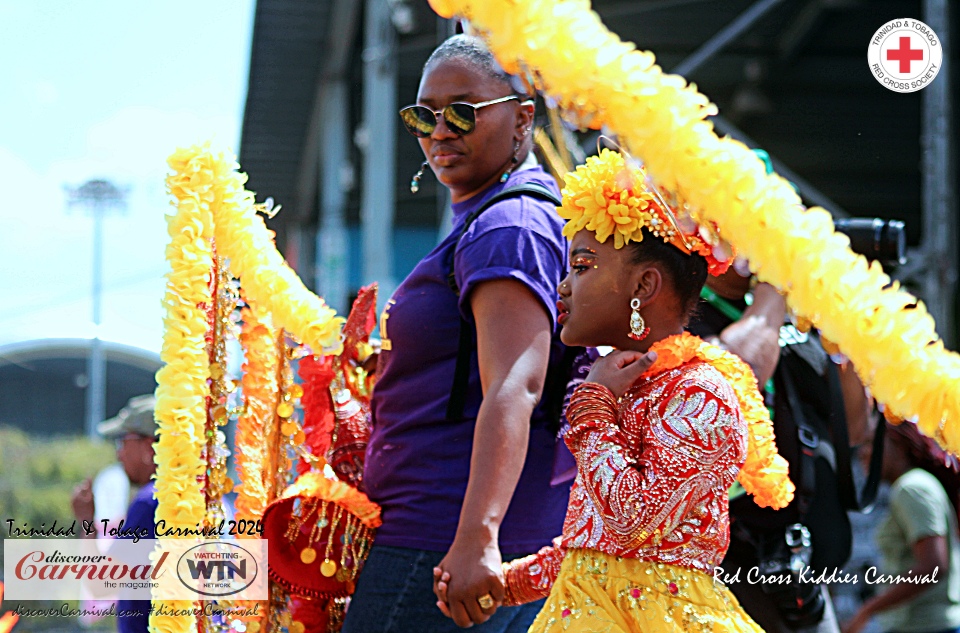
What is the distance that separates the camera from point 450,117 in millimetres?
2367

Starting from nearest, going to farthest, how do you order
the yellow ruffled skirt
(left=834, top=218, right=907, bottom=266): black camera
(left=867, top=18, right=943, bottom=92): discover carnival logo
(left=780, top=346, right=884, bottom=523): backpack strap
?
the yellow ruffled skirt, (left=780, top=346, right=884, bottom=523): backpack strap, (left=834, top=218, right=907, bottom=266): black camera, (left=867, top=18, right=943, bottom=92): discover carnival logo

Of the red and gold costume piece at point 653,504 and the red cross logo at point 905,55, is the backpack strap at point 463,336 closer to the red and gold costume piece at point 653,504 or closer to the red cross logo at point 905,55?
the red and gold costume piece at point 653,504

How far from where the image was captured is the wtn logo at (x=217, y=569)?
227 cm

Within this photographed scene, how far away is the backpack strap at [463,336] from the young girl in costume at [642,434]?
228 mm

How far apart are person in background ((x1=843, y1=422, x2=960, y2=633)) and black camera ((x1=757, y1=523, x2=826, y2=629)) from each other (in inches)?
69.1

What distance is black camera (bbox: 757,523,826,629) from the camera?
273cm

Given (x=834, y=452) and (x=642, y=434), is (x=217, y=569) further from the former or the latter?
(x=834, y=452)

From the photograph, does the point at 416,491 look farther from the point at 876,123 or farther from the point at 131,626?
the point at 876,123

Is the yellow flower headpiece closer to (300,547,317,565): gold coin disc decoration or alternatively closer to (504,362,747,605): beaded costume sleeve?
(504,362,747,605): beaded costume sleeve

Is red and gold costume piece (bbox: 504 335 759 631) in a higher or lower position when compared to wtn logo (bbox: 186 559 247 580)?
higher

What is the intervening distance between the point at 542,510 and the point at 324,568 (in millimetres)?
487

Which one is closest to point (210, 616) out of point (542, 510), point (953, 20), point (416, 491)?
point (416, 491)

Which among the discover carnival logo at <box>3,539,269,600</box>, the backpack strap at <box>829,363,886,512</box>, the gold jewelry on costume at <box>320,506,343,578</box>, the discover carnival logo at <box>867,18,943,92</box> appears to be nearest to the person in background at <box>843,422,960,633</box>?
the backpack strap at <box>829,363,886,512</box>

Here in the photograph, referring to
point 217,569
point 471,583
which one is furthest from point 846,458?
point 217,569
